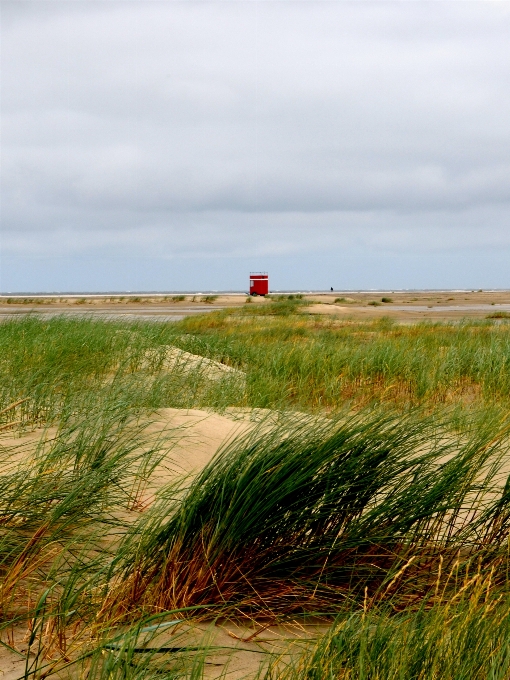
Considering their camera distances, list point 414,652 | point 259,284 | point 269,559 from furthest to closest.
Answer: point 259,284 → point 269,559 → point 414,652

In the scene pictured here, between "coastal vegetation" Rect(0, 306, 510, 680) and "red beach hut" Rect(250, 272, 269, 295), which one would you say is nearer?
"coastal vegetation" Rect(0, 306, 510, 680)

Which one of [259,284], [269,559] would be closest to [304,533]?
[269,559]

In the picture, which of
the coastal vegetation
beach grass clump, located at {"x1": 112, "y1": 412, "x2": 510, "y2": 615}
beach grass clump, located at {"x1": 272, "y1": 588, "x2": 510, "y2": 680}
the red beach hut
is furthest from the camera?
the red beach hut

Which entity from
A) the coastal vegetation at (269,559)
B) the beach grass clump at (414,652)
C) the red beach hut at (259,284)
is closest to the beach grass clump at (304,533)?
the coastal vegetation at (269,559)

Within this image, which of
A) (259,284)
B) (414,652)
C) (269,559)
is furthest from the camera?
(259,284)

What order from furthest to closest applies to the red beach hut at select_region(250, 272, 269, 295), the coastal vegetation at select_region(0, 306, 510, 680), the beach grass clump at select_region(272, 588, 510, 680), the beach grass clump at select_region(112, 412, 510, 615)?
the red beach hut at select_region(250, 272, 269, 295) → the beach grass clump at select_region(112, 412, 510, 615) → the coastal vegetation at select_region(0, 306, 510, 680) → the beach grass clump at select_region(272, 588, 510, 680)

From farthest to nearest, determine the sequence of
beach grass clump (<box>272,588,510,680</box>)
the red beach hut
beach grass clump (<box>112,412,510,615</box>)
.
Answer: the red beach hut → beach grass clump (<box>112,412,510,615</box>) → beach grass clump (<box>272,588,510,680</box>)

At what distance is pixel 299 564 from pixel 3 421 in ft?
9.97

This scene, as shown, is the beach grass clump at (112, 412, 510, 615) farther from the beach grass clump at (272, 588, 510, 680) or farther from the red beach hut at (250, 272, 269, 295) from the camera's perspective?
the red beach hut at (250, 272, 269, 295)

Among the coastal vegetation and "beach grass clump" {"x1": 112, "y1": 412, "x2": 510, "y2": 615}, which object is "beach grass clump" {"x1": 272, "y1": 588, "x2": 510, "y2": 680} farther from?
"beach grass clump" {"x1": 112, "y1": 412, "x2": 510, "y2": 615}

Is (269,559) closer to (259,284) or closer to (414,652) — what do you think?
(414,652)

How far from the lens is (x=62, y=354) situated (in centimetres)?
788

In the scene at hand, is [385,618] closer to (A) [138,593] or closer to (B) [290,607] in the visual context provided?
(B) [290,607]

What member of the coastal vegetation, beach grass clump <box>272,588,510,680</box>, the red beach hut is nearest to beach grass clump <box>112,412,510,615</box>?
the coastal vegetation
